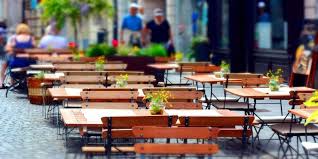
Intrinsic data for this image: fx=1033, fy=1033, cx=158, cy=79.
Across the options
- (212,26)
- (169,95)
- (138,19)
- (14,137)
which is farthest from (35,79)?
(212,26)

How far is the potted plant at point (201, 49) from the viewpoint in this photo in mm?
32594

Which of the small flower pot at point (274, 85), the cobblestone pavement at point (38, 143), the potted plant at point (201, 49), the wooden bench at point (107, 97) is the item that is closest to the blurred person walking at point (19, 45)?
the cobblestone pavement at point (38, 143)

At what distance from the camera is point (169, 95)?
44.5 feet

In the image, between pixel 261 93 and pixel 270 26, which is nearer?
pixel 261 93

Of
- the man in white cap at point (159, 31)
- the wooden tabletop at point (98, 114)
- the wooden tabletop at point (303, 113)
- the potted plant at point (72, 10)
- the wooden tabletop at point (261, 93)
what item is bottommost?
the wooden tabletop at point (98, 114)

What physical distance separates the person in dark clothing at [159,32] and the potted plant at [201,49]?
3.97 m

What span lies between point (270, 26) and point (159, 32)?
3718mm

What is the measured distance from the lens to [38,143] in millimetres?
13945

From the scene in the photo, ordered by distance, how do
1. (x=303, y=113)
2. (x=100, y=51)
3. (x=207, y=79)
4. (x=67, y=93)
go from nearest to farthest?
1. (x=303, y=113)
2. (x=67, y=93)
3. (x=207, y=79)
4. (x=100, y=51)

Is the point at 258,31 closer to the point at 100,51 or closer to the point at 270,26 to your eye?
the point at 270,26

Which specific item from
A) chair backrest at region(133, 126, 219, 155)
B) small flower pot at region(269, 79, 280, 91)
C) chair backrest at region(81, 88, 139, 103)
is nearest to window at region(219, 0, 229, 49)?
small flower pot at region(269, 79, 280, 91)

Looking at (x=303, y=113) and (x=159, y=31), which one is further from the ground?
(x=159, y=31)

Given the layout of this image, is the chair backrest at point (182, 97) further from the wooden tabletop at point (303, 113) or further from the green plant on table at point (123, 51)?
the green plant on table at point (123, 51)

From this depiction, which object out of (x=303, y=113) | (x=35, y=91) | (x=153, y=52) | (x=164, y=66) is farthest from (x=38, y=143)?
(x=153, y=52)
